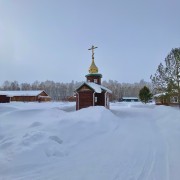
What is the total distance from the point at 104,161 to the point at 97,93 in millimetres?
23262

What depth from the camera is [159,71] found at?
31172 mm

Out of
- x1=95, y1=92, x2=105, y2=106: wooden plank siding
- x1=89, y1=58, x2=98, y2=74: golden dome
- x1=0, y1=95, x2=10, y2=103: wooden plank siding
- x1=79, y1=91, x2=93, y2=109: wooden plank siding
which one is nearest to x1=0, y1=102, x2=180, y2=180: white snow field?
x1=79, y1=91, x2=93, y2=109: wooden plank siding

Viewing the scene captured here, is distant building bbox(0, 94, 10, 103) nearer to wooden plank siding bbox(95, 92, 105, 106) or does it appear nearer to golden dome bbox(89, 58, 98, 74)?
golden dome bbox(89, 58, 98, 74)

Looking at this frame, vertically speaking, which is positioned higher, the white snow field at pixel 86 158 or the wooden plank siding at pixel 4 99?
the wooden plank siding at pixel 4 99

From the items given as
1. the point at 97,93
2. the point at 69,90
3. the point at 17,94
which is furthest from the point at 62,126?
the point at 69,90

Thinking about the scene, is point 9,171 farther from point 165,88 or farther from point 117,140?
point 165,88

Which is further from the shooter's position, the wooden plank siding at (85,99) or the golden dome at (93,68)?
the golden dome at (93,68)

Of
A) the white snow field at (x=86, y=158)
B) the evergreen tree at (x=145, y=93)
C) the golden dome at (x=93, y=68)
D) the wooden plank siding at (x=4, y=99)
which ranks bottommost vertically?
the white snow field at (x=86, y=158)

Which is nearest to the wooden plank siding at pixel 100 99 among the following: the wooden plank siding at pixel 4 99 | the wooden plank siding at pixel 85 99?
the wooden plank siding at pixel 85 99

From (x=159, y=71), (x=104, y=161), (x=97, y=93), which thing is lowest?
(x=104, y=161)

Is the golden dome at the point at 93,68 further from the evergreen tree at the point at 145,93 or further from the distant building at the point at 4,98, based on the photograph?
the distant building at the point at 4,98

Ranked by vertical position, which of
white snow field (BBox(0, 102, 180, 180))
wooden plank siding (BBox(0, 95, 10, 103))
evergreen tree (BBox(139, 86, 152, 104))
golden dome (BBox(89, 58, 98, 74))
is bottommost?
white snow field (BBox(0, 102, 180, 180))

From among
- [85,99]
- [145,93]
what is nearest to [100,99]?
[85,99]

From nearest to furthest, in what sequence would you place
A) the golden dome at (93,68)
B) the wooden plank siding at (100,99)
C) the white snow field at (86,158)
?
the white snow field at (86,158), the wooden plank siding at (100,99), the golden dome at (93,68)
